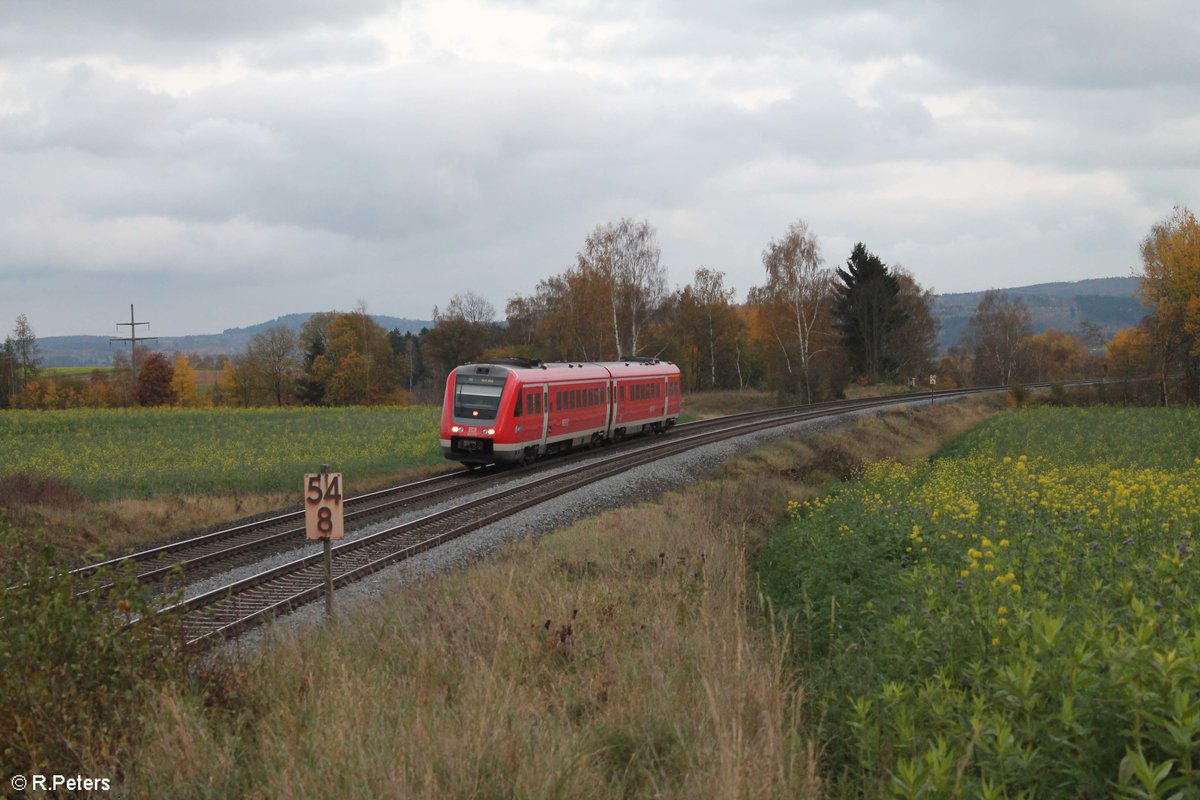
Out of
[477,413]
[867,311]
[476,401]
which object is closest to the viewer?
[477,413]

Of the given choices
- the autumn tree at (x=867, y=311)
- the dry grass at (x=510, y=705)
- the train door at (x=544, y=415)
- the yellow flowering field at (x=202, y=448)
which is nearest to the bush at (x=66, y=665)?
the dry grass at (x=510, y=705)

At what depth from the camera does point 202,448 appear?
106ft

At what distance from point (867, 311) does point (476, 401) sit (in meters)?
50.4

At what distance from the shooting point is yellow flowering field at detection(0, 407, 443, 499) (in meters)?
22.0

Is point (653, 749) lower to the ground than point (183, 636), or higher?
lower

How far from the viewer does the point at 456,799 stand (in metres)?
4.44

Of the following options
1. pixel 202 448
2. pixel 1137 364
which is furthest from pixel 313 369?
pixel 1137 364

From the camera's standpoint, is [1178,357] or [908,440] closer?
[908,440]

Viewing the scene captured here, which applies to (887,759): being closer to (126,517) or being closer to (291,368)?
(126,517)

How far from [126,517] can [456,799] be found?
48.2ft

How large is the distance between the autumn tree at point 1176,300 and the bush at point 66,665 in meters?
A: 51.4

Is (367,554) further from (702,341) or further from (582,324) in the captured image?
(702,341)

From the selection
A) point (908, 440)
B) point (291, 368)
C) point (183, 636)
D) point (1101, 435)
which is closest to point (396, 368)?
point (291, 368)

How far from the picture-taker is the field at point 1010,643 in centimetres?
407
